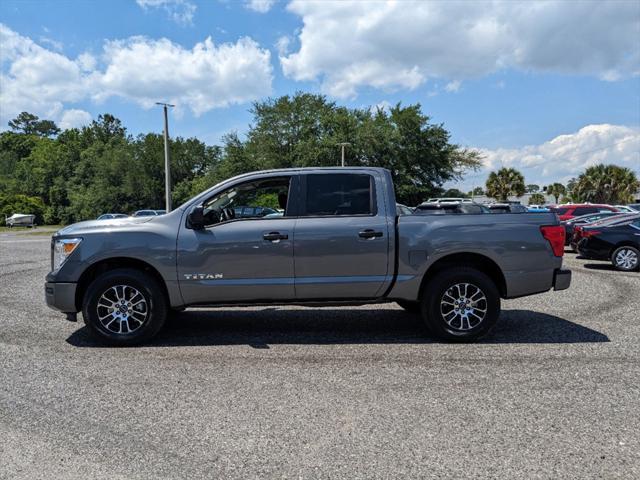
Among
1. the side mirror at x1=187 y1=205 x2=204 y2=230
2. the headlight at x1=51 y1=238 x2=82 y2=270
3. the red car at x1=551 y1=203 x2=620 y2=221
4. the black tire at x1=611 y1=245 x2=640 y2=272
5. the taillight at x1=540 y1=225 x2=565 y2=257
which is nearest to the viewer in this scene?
the side mirror at x1=187 y1=205 x2=204 y2=230

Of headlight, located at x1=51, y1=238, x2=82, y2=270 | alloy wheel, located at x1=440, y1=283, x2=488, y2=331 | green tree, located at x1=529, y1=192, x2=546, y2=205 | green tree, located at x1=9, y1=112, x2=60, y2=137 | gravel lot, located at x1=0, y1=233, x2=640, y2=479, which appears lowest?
gravel lot, located at x1=0, y1=233, x2=640, y2=479

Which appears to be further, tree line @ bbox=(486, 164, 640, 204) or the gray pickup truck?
tree line @ bbox=(486, 164, 640, 204)

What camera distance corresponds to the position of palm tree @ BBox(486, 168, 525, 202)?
59.4 m

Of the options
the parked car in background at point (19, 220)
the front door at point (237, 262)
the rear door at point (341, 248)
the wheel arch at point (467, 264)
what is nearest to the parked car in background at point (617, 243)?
the wheel arch at point (467, 264)

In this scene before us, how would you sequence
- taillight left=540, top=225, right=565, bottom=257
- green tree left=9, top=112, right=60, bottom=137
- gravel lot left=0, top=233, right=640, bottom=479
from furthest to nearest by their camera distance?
1. green tree left=9, top=112, right=60, bottom=137
2. taillight left=540, top=225, right=565, bottom=257
3. gravel lot left=0, top=233, right=640, bottom=479

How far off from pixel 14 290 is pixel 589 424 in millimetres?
9489

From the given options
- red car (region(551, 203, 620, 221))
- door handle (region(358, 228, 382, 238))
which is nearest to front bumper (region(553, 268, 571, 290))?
door handle (region(358, 228, 382, 238))

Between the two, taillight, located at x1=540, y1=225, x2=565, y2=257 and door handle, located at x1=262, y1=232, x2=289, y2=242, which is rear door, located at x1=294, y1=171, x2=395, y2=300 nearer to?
door handle, located at x1=262, y1=232, x2=289, y2=242

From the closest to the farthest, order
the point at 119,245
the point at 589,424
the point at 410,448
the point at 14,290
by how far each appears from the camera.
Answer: the point at 410,448 < the point at 589,424 < the point at 119,245 < the point at 14,290

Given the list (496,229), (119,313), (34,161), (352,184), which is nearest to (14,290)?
(119,313)

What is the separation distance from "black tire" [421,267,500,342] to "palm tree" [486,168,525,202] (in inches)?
2239

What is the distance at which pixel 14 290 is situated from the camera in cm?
940

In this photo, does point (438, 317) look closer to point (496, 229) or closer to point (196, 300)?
point (496, 229)

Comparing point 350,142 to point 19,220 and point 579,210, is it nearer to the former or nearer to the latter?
point 579,210
